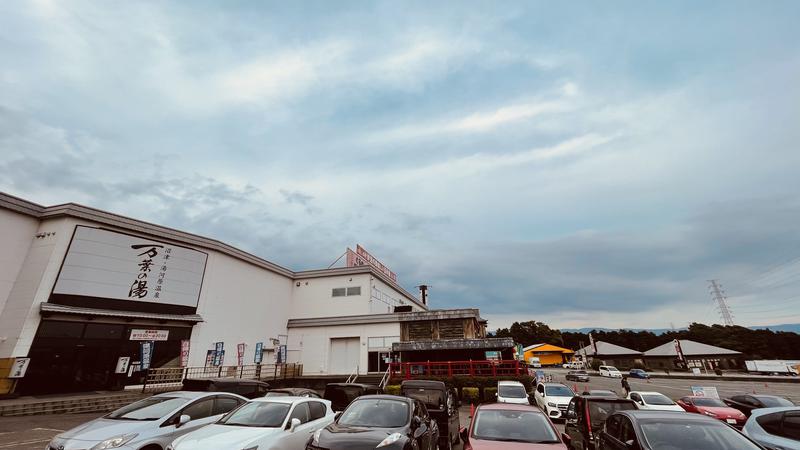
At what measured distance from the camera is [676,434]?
556 cm

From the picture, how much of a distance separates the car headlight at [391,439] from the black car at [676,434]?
3897 millimetres

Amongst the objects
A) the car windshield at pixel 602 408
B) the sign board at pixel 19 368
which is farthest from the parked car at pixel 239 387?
the car windshield at pixel 602 408

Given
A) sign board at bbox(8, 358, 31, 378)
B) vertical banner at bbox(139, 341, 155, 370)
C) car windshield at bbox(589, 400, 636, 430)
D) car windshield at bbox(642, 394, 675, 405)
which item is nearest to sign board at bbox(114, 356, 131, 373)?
vertical banner at bbox(139, 341, 155, 370)

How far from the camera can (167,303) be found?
79.3ft

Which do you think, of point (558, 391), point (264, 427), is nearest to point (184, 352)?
point (264, 427)

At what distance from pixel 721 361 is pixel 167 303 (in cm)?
7869

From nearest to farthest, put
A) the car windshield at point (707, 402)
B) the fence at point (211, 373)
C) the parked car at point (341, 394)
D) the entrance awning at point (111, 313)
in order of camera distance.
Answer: the parked car at point (341, 394), the car windshield at point (707, 402), the entrance awning at point (111, 313), the fence at point (211, 373)

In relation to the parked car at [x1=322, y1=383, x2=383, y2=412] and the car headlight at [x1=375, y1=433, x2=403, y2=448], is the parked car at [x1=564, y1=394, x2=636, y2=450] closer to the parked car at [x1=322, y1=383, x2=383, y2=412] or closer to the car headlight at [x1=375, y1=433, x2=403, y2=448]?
the car headlight at [x1=375, y1=433, x2=403, y2=448]

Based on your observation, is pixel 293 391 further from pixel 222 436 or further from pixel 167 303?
pixel 167 303

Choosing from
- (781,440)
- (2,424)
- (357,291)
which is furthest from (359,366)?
(781,440)

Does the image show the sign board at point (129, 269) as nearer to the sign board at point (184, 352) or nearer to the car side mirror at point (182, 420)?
the sign board at point (184, 352)

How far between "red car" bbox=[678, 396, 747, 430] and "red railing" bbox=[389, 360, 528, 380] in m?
9.05

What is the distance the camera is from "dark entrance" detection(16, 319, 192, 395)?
61.2 feet

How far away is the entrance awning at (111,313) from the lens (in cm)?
1898
